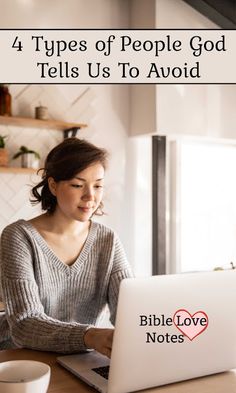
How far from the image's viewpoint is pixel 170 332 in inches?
40.6

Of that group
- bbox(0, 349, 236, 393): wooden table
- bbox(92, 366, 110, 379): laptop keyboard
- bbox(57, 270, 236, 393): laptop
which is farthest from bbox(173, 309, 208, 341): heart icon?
bbox(92, 366, 110, 379): laptop keyboard

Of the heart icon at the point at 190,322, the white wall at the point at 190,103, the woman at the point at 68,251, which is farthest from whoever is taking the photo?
the white wall at the point at 190,103

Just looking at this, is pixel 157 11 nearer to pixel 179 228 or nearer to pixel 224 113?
pixel 224 113

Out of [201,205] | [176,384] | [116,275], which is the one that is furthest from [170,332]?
[201,205]

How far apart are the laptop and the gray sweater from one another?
7.4 inches

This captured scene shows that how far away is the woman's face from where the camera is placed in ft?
5.32

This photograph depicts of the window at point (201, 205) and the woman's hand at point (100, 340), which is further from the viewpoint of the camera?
the window at point (201, 205)

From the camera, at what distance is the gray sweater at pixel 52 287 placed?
4.33ft

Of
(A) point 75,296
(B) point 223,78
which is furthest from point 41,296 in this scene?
(B) point 223,78

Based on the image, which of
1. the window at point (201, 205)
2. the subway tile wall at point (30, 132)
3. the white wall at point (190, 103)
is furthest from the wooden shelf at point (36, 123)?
the window at point (201, 205)

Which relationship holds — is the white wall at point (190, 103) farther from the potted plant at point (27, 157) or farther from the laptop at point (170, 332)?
the laptop at point (170, 332)

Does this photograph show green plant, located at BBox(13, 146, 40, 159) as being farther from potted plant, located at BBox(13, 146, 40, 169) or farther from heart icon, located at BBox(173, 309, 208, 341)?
heart icon, located at BBox(173, 309, 208, 341)

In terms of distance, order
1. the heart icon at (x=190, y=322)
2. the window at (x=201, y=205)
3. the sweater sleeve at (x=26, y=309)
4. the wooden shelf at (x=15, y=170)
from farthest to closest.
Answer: the window at (x=201, y=205)
the wooden shelf at (x=15, y=170)
the sweater sleeve at (x=26, y=309)
the heart icon at (x=190, y=322)

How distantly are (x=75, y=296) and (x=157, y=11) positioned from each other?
2.33 meters
